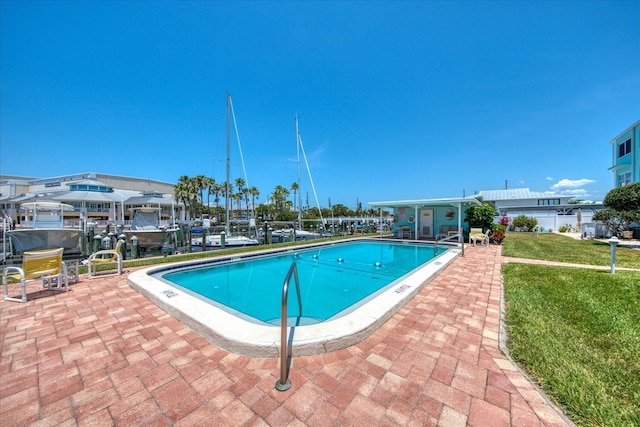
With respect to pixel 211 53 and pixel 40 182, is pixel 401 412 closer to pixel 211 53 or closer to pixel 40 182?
pixel 211 53

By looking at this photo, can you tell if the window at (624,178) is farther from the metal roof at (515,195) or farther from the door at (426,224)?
the door at (426,224)

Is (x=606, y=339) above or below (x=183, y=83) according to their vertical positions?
below

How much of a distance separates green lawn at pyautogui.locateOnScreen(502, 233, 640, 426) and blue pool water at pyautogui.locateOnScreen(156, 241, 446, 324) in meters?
2.27

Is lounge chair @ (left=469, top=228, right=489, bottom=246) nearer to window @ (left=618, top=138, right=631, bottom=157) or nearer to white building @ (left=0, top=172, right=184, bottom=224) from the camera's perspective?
window @ (left=618, top=138, right=631, bottom=157)

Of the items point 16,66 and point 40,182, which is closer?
point 16,66

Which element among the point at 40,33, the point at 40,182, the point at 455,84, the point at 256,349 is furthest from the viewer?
the point at 40,182

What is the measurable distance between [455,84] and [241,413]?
18.1 meters

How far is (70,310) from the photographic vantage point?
387 cm

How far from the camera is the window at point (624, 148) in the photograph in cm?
1850

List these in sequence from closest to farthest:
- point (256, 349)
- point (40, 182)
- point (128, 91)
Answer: point (256, 349) < point (128, 91) < point (40, 182)

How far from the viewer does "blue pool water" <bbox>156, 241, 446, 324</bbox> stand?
5027mm

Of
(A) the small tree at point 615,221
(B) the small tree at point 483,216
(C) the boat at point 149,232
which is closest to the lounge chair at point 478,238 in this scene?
(B) the small tree at point 483,216

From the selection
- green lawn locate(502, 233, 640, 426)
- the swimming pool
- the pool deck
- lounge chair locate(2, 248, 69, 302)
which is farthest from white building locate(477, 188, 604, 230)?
lounge chair locate(2, 248, 69, 302)

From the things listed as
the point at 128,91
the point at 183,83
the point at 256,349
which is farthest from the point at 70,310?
the point at 128,91
